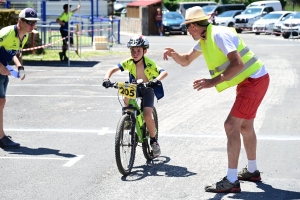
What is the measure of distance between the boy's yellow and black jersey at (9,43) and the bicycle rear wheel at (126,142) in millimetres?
2442

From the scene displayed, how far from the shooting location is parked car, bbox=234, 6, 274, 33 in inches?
1825

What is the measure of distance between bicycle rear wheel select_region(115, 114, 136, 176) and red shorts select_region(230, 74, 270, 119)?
1.33 metres

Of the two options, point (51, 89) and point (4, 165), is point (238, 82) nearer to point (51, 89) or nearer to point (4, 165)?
point (4, 165)

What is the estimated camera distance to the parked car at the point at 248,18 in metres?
46.3

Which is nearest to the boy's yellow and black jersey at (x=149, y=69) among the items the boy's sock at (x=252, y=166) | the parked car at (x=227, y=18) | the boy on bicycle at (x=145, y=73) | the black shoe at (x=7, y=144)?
the boy on bicycle at (x=145, y=73)

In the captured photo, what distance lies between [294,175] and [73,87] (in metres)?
9.37

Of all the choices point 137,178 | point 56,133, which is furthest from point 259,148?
point 56,133

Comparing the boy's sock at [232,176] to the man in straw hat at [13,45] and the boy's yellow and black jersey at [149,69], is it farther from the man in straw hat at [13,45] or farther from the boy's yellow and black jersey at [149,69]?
the man in straw hat at [13,45]

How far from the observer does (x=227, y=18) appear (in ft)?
157

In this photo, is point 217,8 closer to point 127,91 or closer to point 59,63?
point 59,63

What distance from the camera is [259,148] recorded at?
31.9ft

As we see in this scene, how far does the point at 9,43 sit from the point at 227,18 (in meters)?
38.8

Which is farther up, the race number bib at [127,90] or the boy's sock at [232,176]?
the race number bib at [127,90]

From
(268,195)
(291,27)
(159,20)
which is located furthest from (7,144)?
(159,20)
